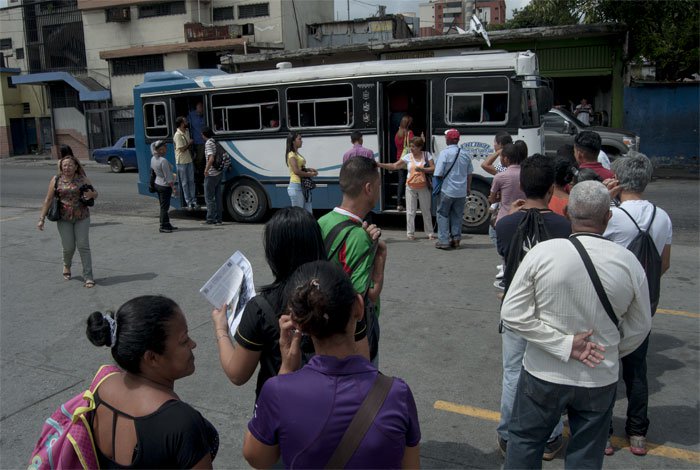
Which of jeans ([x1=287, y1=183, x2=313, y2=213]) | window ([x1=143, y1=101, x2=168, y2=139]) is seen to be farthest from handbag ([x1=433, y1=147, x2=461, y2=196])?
window ([x1=143, y1=101, x2=168, y2=139])

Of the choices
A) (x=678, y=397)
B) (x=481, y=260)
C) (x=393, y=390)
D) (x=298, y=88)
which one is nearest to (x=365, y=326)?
(x=393, y=390)

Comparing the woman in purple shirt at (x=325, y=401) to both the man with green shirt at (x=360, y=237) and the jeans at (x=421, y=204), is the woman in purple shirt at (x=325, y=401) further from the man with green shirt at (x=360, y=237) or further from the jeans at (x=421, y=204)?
the jeans at (x=421, y=204)

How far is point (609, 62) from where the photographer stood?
20.1 m

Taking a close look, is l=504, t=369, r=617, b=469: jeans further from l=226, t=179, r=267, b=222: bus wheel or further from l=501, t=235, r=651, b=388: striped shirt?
l=226, t=179, r=267, b=222: bus wheel

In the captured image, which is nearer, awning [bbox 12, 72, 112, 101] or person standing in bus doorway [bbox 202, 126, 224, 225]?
person standing in bus doorway [bbox 202, 126, 224, 225]

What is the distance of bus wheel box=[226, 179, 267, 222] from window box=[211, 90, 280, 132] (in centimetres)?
112

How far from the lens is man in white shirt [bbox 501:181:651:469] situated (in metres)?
2.82

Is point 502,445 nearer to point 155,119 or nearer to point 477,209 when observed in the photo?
point 477,209

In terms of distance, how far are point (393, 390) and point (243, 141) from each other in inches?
422

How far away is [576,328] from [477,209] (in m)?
7.72

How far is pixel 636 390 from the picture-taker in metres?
3.87

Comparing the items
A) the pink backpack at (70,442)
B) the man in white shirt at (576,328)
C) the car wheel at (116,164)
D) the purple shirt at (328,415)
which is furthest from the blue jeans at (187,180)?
the car wheel at (116,164)

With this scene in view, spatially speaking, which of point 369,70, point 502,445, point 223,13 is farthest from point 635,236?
point 223,13

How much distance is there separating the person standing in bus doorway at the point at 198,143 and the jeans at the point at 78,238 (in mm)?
5078
